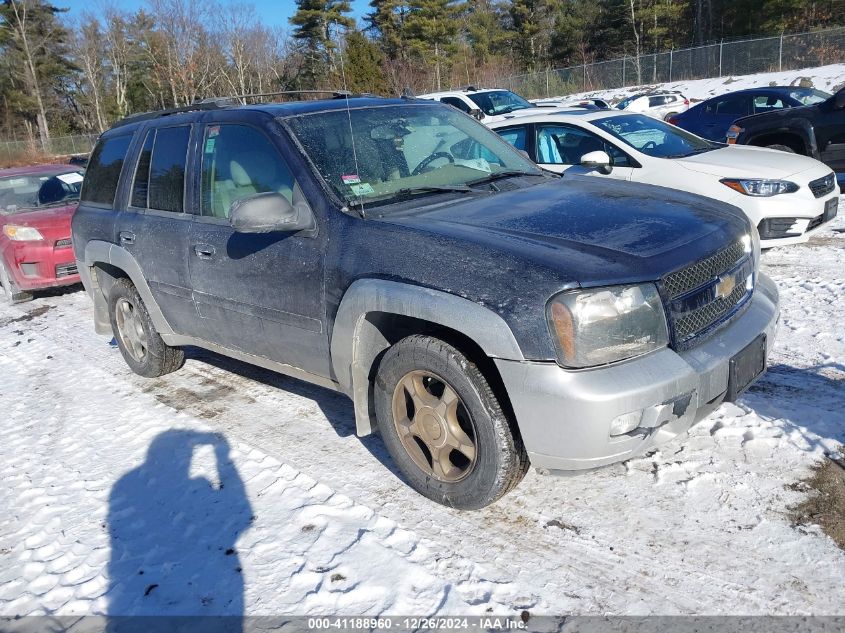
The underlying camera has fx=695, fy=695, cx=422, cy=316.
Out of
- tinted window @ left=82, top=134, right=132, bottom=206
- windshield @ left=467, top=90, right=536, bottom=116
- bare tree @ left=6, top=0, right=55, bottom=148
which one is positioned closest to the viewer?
tinted window @ left=82, top=134, right=132, bottom=206

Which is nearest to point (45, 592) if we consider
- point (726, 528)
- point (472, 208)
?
point (472, 208)

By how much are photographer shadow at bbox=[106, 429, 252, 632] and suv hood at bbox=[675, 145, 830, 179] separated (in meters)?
5.54

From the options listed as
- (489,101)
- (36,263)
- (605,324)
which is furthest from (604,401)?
(489,101)

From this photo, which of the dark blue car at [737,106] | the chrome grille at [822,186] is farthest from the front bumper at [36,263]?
the dark blue car at [737,106]

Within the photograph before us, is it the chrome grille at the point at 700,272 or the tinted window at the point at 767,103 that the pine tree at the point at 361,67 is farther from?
the chrome grille at the point at 700,272

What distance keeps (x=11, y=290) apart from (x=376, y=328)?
7.25 meters

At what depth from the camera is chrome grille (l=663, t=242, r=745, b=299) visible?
288cm

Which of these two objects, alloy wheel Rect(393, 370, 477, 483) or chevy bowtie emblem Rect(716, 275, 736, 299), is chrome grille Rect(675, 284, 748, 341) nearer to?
chevy bowtie emblem Rect(716, 275, 736, 299)

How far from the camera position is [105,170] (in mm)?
5379

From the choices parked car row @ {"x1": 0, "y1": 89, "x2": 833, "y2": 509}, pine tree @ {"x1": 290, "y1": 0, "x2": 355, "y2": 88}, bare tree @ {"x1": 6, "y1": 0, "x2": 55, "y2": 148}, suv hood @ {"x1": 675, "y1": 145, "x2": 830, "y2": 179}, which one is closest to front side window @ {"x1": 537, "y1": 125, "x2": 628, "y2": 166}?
suv hood @ {"x1": 675, "y1": 145, "x2": 830, "y2": 179}

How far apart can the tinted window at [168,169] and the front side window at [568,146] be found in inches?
184

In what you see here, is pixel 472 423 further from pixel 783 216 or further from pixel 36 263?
pixel 36 263

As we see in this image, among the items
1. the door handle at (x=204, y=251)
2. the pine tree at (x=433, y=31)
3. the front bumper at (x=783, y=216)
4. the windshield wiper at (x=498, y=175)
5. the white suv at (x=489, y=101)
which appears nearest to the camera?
the windshield wiper at (x=498, y=175)

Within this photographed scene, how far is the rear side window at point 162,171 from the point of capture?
4.45 metres
